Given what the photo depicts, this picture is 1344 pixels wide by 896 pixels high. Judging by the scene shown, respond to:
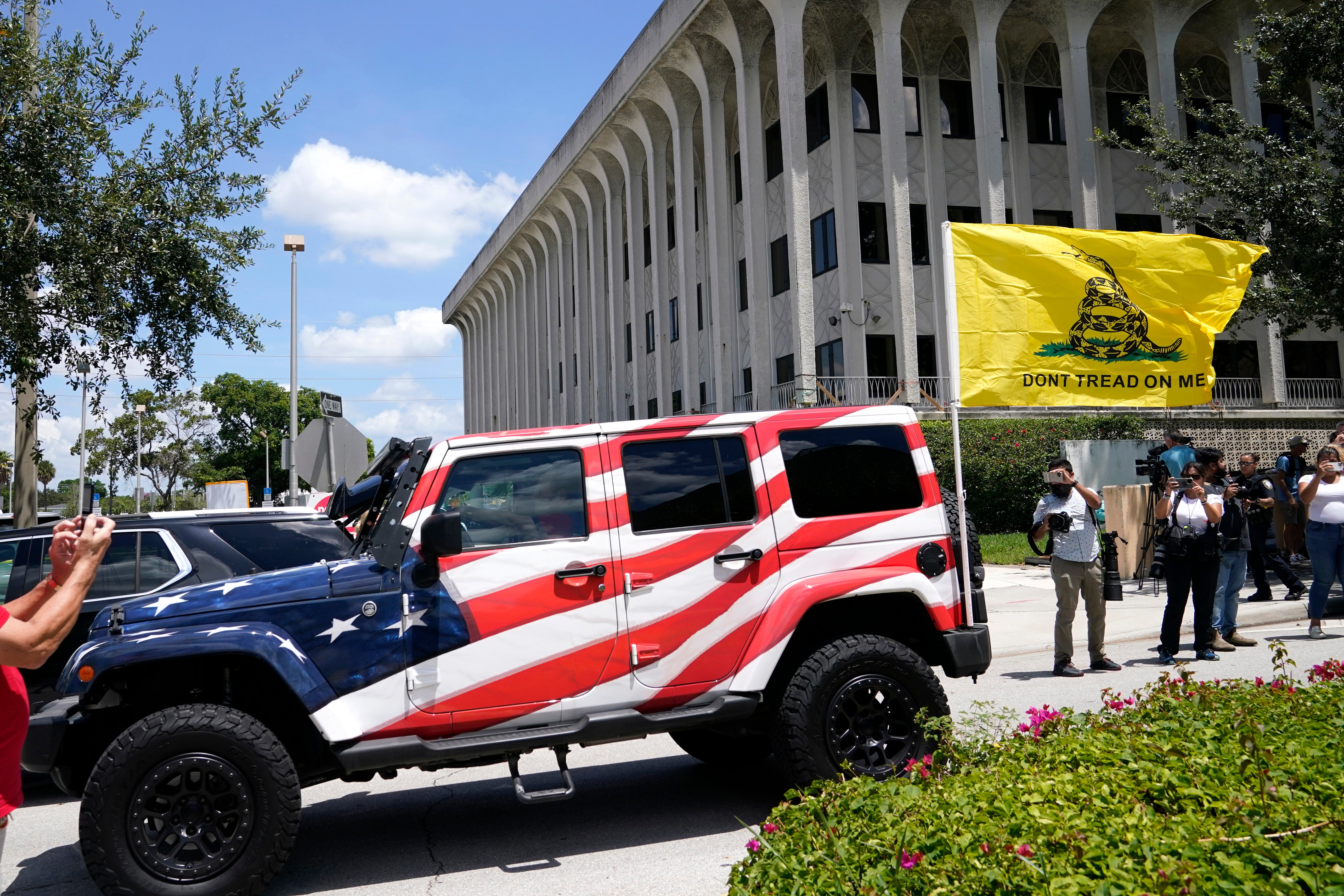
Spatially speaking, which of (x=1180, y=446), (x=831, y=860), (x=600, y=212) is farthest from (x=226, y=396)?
(x=831, y=860)

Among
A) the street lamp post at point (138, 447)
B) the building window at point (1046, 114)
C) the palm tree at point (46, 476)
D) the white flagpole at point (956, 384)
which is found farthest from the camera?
the palm tree at point (46, 476)

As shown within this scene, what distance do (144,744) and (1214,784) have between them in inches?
162

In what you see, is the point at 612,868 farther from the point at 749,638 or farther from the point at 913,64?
the point at 913,64

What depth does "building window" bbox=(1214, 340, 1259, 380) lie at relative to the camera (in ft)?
96.9

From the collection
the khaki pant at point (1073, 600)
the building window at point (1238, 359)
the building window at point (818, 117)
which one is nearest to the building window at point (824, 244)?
the building window at point (818, 117)

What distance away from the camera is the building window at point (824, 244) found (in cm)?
2716

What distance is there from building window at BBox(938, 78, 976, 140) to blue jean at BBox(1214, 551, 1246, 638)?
801 inches

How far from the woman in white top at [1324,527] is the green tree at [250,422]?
80.9 metres

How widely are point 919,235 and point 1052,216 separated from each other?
4.07 metres

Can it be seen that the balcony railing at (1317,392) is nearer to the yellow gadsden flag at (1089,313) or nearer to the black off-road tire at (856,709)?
the yellow gadsden flag at (1089,313)

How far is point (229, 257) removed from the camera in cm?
1186

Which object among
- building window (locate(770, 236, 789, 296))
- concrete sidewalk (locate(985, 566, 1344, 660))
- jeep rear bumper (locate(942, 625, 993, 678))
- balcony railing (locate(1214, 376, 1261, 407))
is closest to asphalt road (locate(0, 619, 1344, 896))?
jeep rear bumper (locate(942, 625, 993, 678))

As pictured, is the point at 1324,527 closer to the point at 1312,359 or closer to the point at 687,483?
the point at 687,483

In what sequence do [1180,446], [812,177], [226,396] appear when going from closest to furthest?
[1180,446]
[812,177]
[226,396]
